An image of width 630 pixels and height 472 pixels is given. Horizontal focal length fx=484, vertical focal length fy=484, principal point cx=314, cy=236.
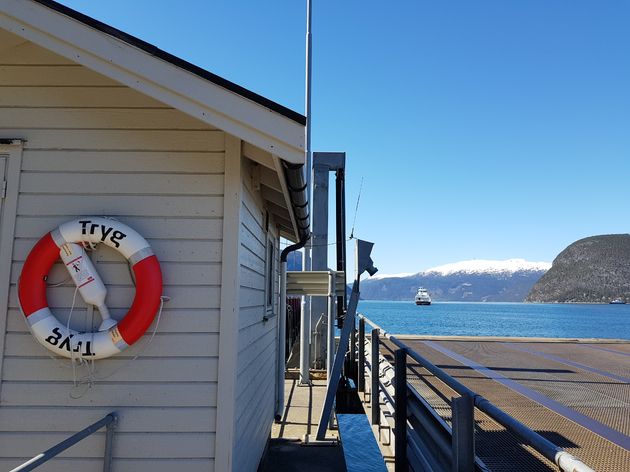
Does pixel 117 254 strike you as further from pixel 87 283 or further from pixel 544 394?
pixel 544 394

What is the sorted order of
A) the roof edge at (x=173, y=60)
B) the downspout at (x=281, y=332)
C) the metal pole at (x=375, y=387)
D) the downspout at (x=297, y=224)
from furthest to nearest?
the downspout at (x=281, y=332) < the metal pole at (x=375, y=387) < the downspout at (x=297, y=224) < the roof edge at (x=173, y=60)

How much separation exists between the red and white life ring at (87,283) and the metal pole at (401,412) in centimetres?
192

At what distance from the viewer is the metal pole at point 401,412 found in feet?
12.5

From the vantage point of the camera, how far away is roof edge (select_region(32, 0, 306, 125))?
109 inches

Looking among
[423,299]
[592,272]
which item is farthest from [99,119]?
[592,272]

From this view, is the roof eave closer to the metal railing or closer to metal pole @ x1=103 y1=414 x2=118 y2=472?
the metal railing

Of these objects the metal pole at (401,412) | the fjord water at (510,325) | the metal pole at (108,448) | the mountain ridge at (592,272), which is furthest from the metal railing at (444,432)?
the mountain ridge at (592,272)

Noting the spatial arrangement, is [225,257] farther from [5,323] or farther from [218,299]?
[5,323]

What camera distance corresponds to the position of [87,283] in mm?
2986

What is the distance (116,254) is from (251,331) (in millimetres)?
1378

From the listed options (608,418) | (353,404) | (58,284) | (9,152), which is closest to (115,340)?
(58,284)

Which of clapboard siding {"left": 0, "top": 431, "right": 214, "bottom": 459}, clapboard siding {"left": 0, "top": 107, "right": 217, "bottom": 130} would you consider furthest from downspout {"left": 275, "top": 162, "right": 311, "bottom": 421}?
clapboard siding {"left": 0, "top": 431, "right": 214, "bottom": 459}

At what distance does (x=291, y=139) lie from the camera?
9.06ft

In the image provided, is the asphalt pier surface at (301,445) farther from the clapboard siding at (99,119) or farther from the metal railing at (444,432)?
the clapboard siding at (99,119)
